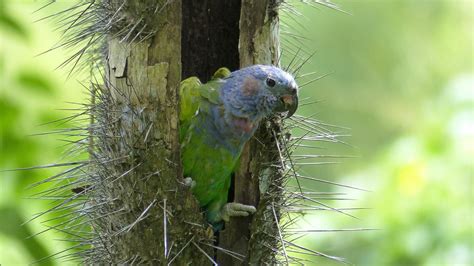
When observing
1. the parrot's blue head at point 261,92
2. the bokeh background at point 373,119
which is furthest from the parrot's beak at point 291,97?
the bokeh background at point 373,119

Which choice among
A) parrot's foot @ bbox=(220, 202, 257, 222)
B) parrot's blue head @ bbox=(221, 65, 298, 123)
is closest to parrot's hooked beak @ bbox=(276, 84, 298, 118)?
parrot's blue head @ bbox=(221, 65, 298, 123)

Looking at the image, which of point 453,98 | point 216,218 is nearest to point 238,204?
point 216,218

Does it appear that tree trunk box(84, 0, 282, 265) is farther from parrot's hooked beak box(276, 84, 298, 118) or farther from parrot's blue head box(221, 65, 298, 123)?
parrot's hooked beak box(276, 84, 298, 118)

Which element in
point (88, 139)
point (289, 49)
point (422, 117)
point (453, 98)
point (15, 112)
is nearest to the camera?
point (15, 112)

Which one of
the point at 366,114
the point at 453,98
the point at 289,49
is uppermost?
the point at 289,49

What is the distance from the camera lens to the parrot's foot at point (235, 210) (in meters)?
3.84

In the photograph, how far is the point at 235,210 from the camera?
3.89 metres

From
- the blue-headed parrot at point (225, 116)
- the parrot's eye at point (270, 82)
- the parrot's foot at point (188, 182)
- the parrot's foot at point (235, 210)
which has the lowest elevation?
the parrot's foot at point (235, 210)

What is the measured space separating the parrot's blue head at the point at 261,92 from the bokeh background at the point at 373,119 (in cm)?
77

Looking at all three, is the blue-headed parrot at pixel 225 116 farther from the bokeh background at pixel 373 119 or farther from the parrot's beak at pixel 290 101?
the bokeh background at pixel 373 119

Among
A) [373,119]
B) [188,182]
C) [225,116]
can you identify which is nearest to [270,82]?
[225,116]

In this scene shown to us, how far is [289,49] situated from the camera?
454 centimetres

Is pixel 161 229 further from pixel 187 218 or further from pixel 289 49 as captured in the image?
pixel 289 49

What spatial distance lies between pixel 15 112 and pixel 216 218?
1118 mm
